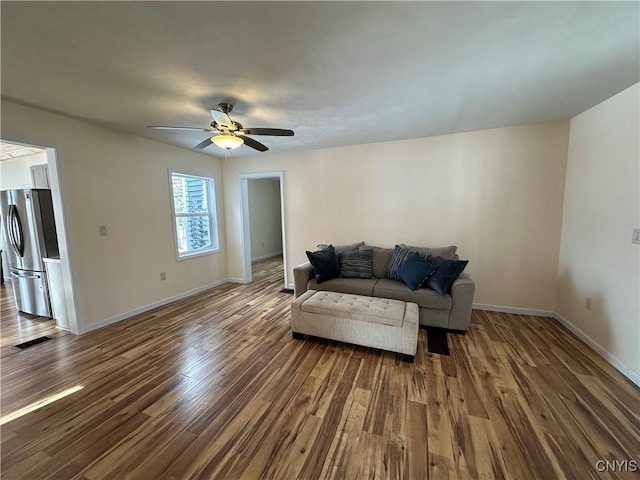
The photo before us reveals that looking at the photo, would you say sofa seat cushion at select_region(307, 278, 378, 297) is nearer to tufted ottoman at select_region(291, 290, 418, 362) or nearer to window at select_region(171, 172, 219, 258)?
tufted ottoman at select_region(291, 290, 418, 362)

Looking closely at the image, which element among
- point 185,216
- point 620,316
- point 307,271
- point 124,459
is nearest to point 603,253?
point 620,316

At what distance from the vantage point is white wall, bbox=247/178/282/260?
7.19 m

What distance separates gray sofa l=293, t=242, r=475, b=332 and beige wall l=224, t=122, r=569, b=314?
1.51 ft

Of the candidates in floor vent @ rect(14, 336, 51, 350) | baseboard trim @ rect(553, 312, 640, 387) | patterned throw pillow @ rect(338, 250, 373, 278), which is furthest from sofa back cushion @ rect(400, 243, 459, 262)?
floor vent @ rect(14, 336, 51, 350)

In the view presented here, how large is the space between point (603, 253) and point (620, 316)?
60 cm

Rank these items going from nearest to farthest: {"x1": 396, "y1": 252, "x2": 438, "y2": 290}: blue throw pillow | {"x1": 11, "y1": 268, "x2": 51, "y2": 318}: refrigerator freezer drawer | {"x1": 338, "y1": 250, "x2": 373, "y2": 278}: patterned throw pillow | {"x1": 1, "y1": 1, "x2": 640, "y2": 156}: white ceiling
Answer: {"x1": 1, "y1": 1, "x2": 640, "y2": 156}: white ceiling
{"x1": 396, "y1": 252, "x2": 438, "y2": 290}: blue throw pillow
{"x1": 11, "y1": 268, "x2": 51, "y2": 318}: refrigerator freezer drawer
{"x1": 338, "y1": 250, "x2": 373, "y2": 278}: patterned throw pillow

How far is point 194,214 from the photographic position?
459cm

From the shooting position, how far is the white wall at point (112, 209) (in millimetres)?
2771

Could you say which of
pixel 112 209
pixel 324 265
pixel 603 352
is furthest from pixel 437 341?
pixel 112 209

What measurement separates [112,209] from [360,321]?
135 inches

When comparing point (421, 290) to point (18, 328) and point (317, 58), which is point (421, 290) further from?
point (18, 328)

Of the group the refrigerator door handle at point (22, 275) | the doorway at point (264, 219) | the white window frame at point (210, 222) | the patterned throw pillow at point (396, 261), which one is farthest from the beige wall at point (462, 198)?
the refrigerator door handle at point (22, 275)

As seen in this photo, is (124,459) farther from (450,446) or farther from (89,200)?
(89,200)

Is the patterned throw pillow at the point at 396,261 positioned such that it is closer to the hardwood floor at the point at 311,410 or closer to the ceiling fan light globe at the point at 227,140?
the hardwood floor at the point at 311,410
